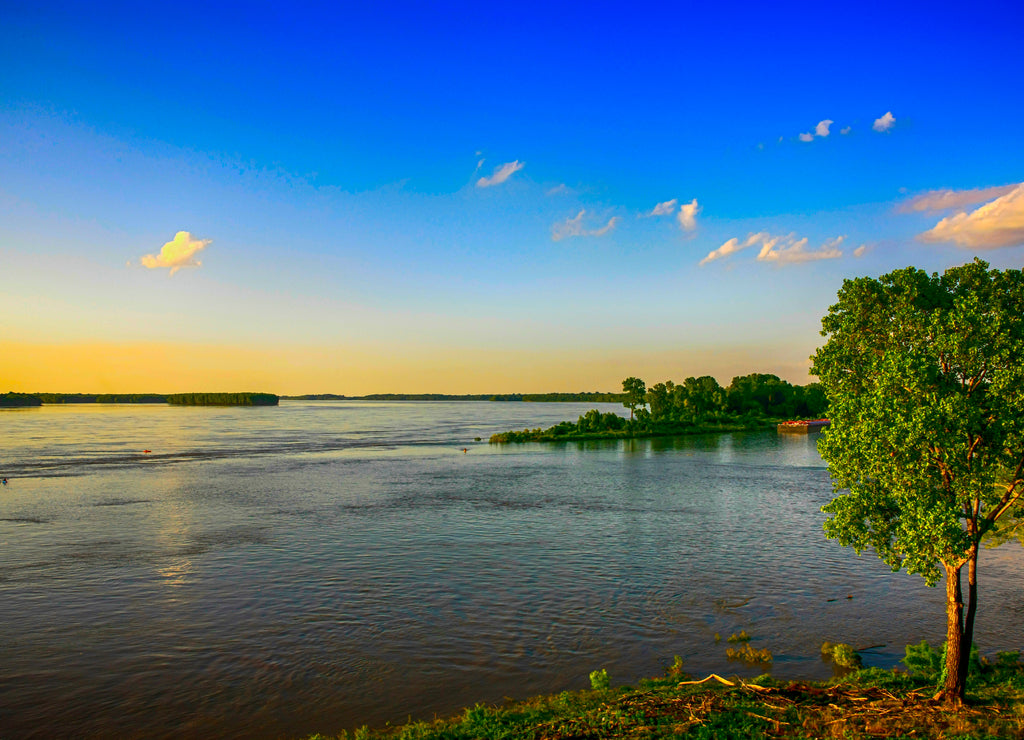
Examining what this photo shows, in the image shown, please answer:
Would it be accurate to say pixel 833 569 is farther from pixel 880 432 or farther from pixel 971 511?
pixel 880 432

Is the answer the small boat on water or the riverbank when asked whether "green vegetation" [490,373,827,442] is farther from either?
the small boat on water

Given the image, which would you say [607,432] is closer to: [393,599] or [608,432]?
[608,432]

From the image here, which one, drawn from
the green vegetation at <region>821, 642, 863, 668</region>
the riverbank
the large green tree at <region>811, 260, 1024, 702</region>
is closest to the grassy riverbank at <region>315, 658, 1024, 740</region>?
the large green tree at <region>811, 260, 1024, 702</region>

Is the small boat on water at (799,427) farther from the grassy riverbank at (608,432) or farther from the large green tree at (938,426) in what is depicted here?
the large green tree at (938,426)

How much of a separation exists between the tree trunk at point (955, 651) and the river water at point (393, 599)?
4272mm

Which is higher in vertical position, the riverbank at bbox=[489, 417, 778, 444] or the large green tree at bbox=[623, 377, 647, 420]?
the large green tree at bbox=[623, 377, 647, 420]

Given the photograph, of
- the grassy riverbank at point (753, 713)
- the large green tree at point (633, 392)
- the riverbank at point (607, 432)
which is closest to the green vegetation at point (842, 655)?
the grassy riverbank at point (753, 713)

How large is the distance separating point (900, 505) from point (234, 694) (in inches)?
694

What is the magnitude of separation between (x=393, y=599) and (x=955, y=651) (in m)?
18.5

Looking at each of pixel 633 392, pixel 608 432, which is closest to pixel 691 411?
pixel 633 392

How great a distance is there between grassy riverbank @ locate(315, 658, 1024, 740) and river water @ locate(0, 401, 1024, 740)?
2.08m

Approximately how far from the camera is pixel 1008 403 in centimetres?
1391

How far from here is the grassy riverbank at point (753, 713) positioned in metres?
12.7

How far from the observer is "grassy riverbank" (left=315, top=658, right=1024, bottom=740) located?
1270cm
